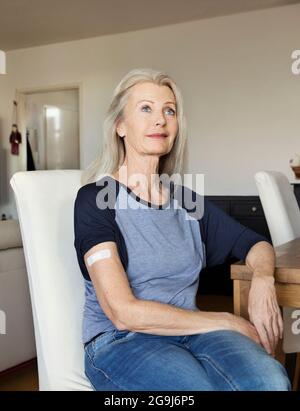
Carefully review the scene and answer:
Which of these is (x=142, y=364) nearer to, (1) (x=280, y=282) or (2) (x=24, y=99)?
(1) (x=280, y=282)

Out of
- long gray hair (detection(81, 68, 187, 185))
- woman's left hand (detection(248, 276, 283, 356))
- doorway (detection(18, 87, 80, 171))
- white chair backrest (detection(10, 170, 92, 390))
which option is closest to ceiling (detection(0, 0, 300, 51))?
doorway (detection(18, 87, 80, 171))

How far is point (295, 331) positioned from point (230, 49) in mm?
3628

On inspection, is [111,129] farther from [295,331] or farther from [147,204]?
[295,331]

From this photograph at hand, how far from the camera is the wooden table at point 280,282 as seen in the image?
1354mm

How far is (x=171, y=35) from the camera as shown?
525cm

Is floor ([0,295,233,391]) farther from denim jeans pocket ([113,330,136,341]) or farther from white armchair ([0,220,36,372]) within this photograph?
denim jeans pocket ([113,330,136,341])

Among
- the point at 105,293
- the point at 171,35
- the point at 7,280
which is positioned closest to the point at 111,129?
the point at 105,293

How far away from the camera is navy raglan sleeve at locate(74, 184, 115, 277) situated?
1.24 meters

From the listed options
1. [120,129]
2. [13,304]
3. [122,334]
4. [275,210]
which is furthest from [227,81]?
[122,334]

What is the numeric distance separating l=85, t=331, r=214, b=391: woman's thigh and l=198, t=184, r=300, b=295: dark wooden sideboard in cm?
346

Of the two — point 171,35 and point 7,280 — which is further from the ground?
point 171,35

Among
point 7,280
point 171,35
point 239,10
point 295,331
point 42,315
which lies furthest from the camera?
point 171,35

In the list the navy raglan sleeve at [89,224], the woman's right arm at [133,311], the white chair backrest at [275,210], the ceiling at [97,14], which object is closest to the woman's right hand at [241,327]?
the woman's right arm at [133,311]

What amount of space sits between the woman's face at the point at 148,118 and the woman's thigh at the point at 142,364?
54cm
